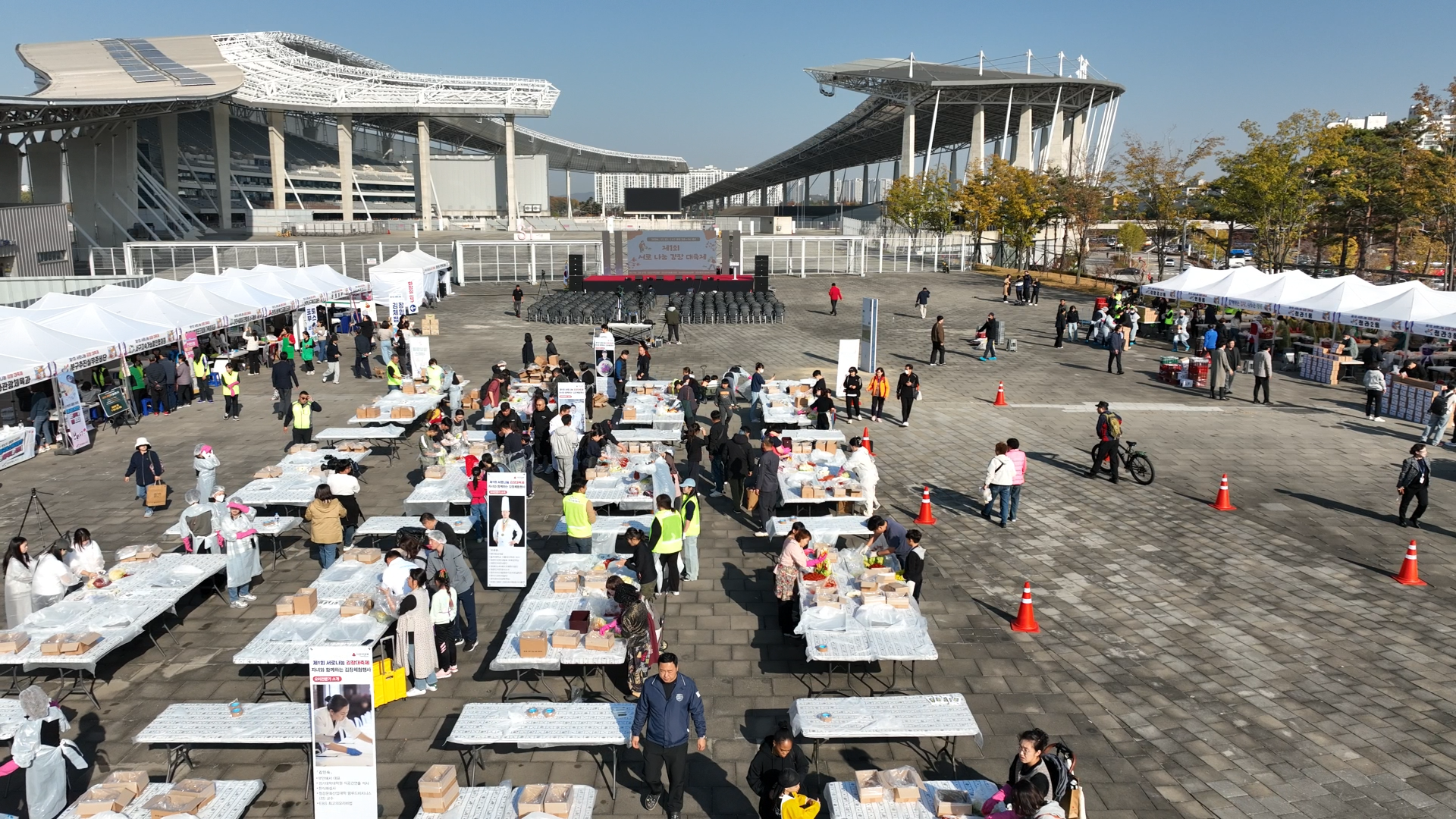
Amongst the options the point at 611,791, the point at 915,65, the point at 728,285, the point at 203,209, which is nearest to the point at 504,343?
the point at 728,285

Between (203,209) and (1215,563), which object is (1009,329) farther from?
(203,209)

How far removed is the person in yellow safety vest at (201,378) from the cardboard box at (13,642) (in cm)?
1516

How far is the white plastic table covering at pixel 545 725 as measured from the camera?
7141mm

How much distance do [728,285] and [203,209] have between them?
7587 centimetres

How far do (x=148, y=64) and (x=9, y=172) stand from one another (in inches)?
832

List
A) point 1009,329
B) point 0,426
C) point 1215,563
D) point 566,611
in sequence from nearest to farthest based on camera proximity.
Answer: point 566,611
point 1215,563
point 0,426
point 1009,329

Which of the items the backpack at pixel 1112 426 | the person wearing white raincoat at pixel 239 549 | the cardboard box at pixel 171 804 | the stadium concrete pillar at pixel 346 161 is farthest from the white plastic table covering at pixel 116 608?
the stadium concrete pillar at pixel 346 161

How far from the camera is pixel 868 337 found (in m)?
24.2

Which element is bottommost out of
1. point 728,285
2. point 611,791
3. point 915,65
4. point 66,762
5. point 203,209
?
point 611,791

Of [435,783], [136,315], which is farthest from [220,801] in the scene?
[136,315]

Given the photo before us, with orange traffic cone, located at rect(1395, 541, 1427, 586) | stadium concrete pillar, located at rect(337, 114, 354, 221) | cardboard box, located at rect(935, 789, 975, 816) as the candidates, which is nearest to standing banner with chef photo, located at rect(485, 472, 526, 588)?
cardboard box, located at rect(935, 789, 975, 816)

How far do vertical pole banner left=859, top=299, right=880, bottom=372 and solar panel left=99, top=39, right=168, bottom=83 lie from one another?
5792 centimetres

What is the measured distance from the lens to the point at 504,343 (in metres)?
31.0

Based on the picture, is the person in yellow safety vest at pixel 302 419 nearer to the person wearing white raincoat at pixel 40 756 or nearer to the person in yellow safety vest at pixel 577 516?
the person in yellow safety vest at pixel 577 516
